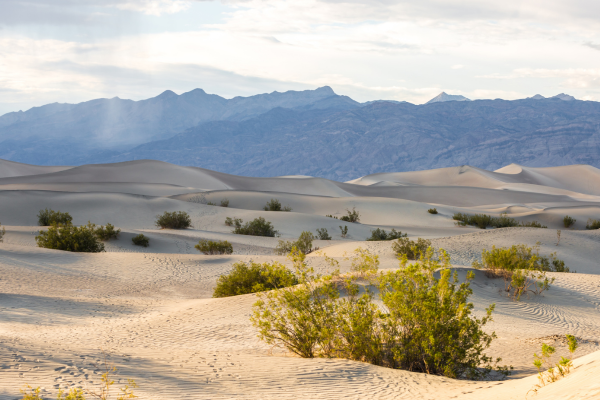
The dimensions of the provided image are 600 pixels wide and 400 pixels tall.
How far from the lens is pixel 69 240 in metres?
18.2

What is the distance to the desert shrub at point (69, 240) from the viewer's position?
59.6 ft

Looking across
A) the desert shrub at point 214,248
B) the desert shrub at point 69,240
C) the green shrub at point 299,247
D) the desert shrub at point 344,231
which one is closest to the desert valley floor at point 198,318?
the desert shrub at point 344,231

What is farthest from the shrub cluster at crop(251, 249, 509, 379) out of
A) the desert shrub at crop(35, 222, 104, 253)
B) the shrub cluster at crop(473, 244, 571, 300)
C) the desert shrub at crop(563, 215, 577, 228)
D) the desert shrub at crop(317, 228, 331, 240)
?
the desert shrub at crop(563, 215, 577, 228)

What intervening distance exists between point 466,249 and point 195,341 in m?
14.2

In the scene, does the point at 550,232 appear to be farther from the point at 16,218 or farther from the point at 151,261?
the point at 16,218

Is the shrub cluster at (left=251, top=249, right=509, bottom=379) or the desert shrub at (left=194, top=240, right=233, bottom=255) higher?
the shrub cluster at (left=251, top=249, right=509, bottom=379)

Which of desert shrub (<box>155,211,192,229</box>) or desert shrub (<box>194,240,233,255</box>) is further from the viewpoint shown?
desert shrub (<box>155,211,192,229</box>)

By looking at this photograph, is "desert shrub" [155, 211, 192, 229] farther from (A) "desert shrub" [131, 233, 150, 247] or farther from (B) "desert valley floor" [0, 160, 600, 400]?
(A) "desert shrub" [131, 233, 150, 247]

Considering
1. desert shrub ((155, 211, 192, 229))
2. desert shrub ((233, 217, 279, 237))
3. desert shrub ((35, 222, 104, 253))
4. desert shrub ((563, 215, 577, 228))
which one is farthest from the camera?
desert shrub ((563, 215, 577, 228))

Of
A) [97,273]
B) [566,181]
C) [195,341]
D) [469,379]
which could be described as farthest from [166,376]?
[566,181]

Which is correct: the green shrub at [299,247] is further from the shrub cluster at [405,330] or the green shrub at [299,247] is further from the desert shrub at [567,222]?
the desert shrub at [567,222]

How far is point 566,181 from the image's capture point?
119 meters

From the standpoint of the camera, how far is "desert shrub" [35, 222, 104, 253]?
18172mm

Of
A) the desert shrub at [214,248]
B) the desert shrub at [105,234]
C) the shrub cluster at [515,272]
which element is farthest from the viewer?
the desert shrub at [105,234]
